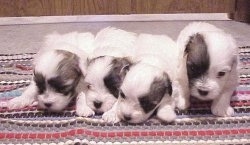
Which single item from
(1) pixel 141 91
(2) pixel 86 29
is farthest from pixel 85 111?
(2) pixel 86 29

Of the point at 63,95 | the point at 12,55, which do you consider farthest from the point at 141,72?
the point at 12,55

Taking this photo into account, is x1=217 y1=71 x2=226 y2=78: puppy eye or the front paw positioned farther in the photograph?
the front paw

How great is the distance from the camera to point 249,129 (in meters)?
2.05

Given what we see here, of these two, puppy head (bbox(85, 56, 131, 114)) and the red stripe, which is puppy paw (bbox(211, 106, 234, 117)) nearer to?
the red stripe

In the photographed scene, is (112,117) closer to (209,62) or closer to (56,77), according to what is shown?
(56,77)

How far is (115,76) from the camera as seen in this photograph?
1999mm

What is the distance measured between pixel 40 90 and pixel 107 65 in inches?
13.4

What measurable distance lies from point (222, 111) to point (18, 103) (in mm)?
1029

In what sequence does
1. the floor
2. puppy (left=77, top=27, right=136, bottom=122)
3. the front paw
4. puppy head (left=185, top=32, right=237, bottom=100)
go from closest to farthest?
puppy head (left=185, top=32, right=237, bottom=100) → puppy (left=77, top=27, right=136, bottom=122) → the front paw → the floor

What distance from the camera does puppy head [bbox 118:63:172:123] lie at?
74.7 inches

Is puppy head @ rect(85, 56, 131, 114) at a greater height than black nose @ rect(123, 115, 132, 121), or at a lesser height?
greater

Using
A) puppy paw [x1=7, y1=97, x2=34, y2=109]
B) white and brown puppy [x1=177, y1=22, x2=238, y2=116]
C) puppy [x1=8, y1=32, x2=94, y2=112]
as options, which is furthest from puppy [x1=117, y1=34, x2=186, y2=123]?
Answer: puppy paw [x1=7, y1=97, x2=34, y2=109]

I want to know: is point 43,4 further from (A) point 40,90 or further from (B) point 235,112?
(B) point 235,112

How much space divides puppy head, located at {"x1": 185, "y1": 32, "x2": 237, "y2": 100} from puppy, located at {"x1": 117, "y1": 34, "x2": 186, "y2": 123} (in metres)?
0.14
